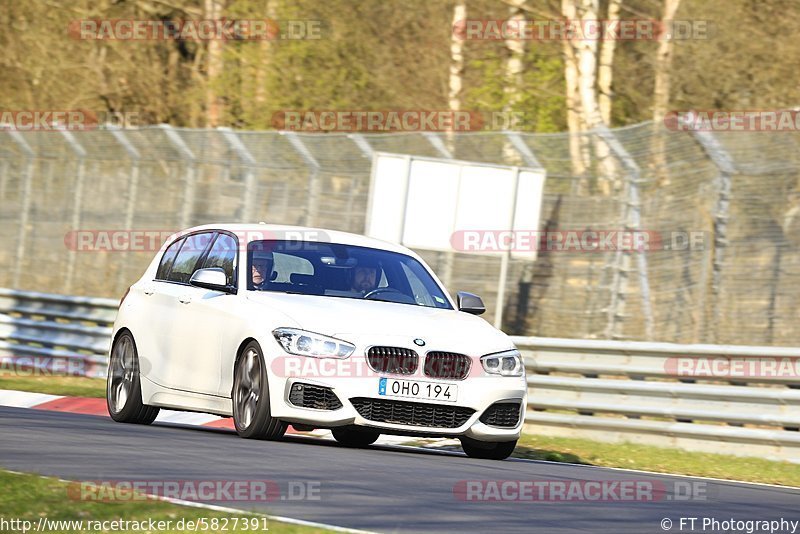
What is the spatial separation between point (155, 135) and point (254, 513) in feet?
56.4

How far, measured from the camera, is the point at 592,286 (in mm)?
18281

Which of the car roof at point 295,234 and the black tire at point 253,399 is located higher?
the car roof at point 295,234

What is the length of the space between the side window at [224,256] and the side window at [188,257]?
21cm

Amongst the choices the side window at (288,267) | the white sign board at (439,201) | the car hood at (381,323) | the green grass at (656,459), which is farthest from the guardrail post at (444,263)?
the car hood at (381,323)

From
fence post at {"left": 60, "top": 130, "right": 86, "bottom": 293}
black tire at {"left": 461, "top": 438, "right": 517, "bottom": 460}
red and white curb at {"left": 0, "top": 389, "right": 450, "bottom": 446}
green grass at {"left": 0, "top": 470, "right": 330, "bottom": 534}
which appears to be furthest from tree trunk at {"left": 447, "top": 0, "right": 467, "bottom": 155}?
green grass at {"left": 0, "top": 470, "right": 330, "bottom": 534}

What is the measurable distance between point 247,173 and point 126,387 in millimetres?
10134

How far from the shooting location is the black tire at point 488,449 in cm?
1141

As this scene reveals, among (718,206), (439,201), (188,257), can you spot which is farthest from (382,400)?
(439,201)

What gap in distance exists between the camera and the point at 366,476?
8.87 metres

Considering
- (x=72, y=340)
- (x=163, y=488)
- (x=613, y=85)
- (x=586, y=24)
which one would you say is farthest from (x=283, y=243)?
(x=613, y=85)

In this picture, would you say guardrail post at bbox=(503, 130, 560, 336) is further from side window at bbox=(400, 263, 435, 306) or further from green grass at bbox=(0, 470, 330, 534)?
green grass at bbox=(0, 470, 330, 534)

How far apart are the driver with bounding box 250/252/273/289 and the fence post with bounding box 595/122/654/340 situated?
6525mm

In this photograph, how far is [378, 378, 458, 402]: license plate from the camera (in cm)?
1055

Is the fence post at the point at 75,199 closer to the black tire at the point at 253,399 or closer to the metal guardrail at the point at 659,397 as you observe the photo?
the metal guardrail at the point at 659,397
